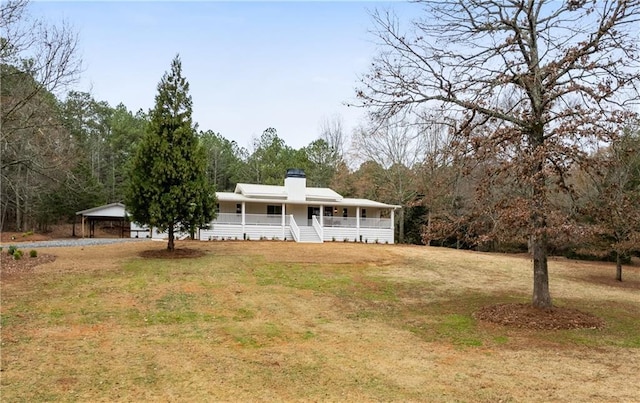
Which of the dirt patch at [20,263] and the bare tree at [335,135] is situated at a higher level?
the bare tree at [335,135]

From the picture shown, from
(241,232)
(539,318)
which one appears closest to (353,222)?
(241,232)

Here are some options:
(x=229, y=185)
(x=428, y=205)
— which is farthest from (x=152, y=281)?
(x=229, y=185)

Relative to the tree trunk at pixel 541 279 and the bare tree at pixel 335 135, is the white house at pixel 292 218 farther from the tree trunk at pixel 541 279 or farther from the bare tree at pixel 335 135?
the tree trunk at pixel 541 279

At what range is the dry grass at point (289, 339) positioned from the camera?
557 centimetres

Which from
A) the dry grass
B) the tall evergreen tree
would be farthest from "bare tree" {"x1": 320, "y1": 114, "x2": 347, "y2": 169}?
the dry grass

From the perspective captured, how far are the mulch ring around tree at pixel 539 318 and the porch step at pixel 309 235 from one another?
17541mm

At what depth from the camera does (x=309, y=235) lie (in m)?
27.7

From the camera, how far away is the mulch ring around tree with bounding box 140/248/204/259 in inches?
692

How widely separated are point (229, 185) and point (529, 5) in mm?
46179

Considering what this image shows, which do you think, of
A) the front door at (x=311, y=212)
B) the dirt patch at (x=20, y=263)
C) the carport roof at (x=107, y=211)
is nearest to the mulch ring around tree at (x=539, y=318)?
the dirt patch at (x=20, y=263)

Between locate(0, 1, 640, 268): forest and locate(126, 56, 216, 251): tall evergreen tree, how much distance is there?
156 centimetres

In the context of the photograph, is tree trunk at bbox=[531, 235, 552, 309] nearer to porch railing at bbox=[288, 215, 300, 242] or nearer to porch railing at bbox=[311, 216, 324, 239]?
porch railing at bbox=[311, 216, 324, 239]

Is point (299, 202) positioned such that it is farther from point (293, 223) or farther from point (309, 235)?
point (309, 235)

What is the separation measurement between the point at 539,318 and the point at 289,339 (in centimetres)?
560
